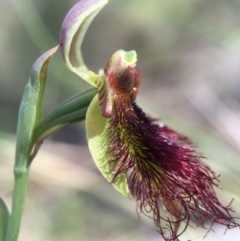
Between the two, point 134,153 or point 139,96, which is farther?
point 139,96

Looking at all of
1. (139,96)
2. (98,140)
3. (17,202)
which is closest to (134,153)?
(98,140)

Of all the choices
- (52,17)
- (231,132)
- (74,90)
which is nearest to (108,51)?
(52,17)

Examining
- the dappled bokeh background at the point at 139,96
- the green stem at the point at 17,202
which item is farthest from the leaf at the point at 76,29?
the dappled bokeh background at the point at 139,96

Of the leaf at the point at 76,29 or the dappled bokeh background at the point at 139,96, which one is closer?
the leaf at the point at 76,29

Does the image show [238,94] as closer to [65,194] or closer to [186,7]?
[186,7]

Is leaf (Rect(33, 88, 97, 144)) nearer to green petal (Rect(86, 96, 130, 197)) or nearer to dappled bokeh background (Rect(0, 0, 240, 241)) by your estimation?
green petal (Rect(86, 96, 130, 197))

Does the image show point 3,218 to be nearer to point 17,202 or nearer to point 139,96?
point 17,202

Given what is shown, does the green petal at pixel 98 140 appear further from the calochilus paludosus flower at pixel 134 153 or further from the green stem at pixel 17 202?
the green stem at pixel 17 202
